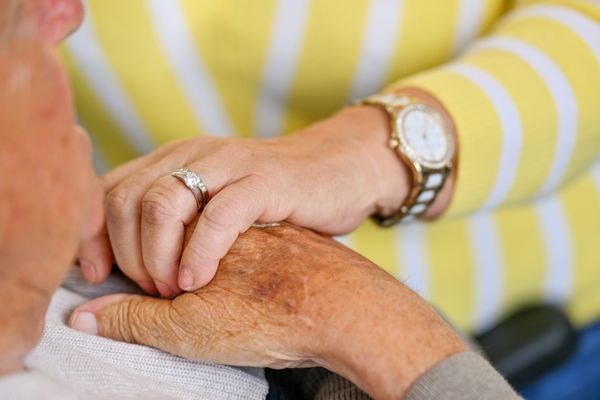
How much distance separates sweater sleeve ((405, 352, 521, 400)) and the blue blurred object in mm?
550

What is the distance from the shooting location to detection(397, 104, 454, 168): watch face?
84cm

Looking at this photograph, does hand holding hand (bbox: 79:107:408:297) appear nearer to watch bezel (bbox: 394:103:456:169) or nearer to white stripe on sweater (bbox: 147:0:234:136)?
watch bezel (bbox: 394:103:456:169)

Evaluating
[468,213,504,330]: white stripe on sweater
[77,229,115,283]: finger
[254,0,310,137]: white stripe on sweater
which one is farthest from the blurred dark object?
[77,229,115,283]: finger

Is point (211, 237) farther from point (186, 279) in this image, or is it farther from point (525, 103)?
point (525, 103)

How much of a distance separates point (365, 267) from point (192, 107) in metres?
0.47

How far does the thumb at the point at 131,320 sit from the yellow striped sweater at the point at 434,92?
11.9 inches

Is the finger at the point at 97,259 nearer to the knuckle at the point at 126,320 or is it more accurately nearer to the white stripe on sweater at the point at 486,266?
the knuckle at the point at 126,320

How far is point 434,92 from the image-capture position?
0.89 m

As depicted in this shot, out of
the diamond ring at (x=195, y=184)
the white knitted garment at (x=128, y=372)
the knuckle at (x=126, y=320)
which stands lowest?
the white knitted garment at (x=128, y=372)

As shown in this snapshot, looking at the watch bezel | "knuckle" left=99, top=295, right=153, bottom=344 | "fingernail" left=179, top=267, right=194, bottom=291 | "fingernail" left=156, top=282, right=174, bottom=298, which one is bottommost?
"knuckle" left=99, top=295, right=153, bottom=344

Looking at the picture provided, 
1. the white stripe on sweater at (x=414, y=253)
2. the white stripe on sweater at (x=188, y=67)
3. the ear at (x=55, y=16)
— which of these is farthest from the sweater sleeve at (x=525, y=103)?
the ear at (x=55, y=16)

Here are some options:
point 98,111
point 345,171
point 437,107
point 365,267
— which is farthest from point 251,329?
point 98,111

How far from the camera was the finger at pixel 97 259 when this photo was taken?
0.73 meters

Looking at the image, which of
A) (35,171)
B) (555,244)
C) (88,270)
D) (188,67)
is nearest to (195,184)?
(88,270)
